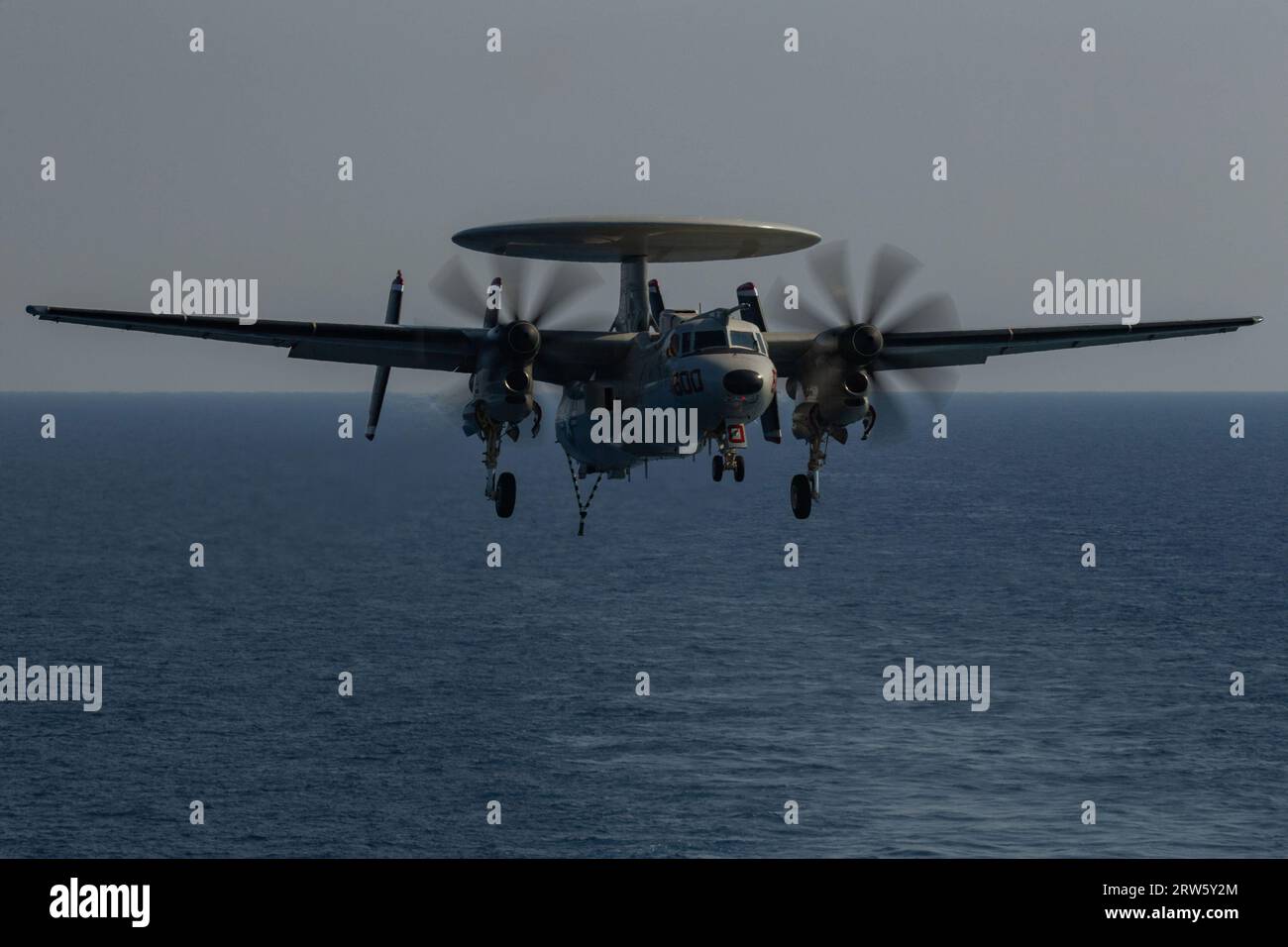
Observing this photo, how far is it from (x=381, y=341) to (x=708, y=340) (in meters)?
8.74

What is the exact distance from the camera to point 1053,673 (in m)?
182

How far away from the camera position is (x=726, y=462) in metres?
34.5

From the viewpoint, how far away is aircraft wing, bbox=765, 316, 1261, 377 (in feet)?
126

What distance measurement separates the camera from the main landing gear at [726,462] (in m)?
34.0

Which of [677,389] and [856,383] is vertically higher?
[856,383]

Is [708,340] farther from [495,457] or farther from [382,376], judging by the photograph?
[382,376]

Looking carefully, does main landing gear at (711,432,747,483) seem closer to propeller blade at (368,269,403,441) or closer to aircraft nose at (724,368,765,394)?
aircraft nose at (724,368,765,394)

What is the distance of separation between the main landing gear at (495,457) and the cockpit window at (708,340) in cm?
530

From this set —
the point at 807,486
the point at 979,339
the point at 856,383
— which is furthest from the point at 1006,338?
the point at 807,486

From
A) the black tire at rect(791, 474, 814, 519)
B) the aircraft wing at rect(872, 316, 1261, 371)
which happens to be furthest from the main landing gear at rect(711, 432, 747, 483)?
the aircraft wing at rect(872, 316, 1261, 371)

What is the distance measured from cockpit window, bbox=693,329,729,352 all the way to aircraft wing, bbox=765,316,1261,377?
125 inches

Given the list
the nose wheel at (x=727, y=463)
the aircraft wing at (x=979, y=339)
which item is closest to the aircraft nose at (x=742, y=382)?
the nose wheel at (x=727, y=463)
